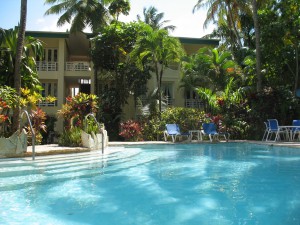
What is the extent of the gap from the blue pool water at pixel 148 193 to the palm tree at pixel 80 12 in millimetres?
17718

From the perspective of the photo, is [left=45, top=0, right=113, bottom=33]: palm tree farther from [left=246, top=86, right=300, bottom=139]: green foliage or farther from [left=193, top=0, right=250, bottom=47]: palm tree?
[left=246, top=86, right=300, bottom=139]: green foliage

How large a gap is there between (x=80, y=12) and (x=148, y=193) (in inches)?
849

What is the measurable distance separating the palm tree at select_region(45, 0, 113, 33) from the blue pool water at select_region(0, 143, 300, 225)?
1772cm

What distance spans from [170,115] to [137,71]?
178 inches

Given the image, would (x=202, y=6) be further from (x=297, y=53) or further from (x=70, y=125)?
(x=70, y=125)

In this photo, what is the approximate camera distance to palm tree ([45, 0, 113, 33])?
79.1 feet

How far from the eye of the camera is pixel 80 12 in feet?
79.4

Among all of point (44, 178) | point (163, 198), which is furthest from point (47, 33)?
point (163, 198)

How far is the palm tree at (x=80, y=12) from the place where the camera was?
24109 mm

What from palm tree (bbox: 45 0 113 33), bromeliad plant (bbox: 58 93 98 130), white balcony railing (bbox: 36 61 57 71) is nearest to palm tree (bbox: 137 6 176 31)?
palm tree (bbox: 45 0 113 33)

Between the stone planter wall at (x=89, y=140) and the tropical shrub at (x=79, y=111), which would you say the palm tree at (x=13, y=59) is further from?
the stone planter wall at (x=89, y=140)

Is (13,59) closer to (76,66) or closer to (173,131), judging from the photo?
(173,131)

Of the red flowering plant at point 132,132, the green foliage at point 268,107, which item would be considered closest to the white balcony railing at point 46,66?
the red flowering plant at point 132,132

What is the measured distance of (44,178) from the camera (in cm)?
640
